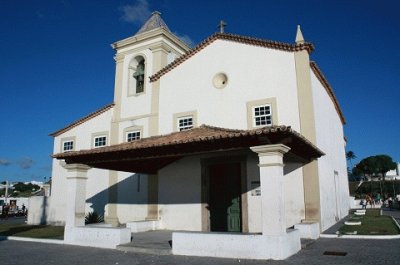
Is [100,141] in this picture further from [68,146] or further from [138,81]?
[138,81]

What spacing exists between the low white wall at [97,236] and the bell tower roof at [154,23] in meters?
11.7

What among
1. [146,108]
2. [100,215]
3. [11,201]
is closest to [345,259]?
[146,108]

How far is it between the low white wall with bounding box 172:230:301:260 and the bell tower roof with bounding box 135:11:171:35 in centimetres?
1303

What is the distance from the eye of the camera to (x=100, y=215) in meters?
17.1

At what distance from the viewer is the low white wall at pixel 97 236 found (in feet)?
34.7

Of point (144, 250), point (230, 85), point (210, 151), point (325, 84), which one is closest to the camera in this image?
point (144, 250)

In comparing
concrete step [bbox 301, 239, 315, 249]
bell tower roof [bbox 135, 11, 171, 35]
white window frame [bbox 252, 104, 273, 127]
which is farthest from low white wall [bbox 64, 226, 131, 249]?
bell tower roof [bbox 135, 11, 171, 35]

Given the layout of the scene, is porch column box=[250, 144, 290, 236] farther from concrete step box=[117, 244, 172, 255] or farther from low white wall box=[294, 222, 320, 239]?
low white wall box=[294, 222, 320, 239]

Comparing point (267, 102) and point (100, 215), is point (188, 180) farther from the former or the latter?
point (100, 215)

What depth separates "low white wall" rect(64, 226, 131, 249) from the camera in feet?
34.7

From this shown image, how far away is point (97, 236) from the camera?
10977 mm

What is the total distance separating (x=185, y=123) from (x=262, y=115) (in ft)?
11.7

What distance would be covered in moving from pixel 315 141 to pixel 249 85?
3.48 meters

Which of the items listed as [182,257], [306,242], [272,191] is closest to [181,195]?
[182,257]
